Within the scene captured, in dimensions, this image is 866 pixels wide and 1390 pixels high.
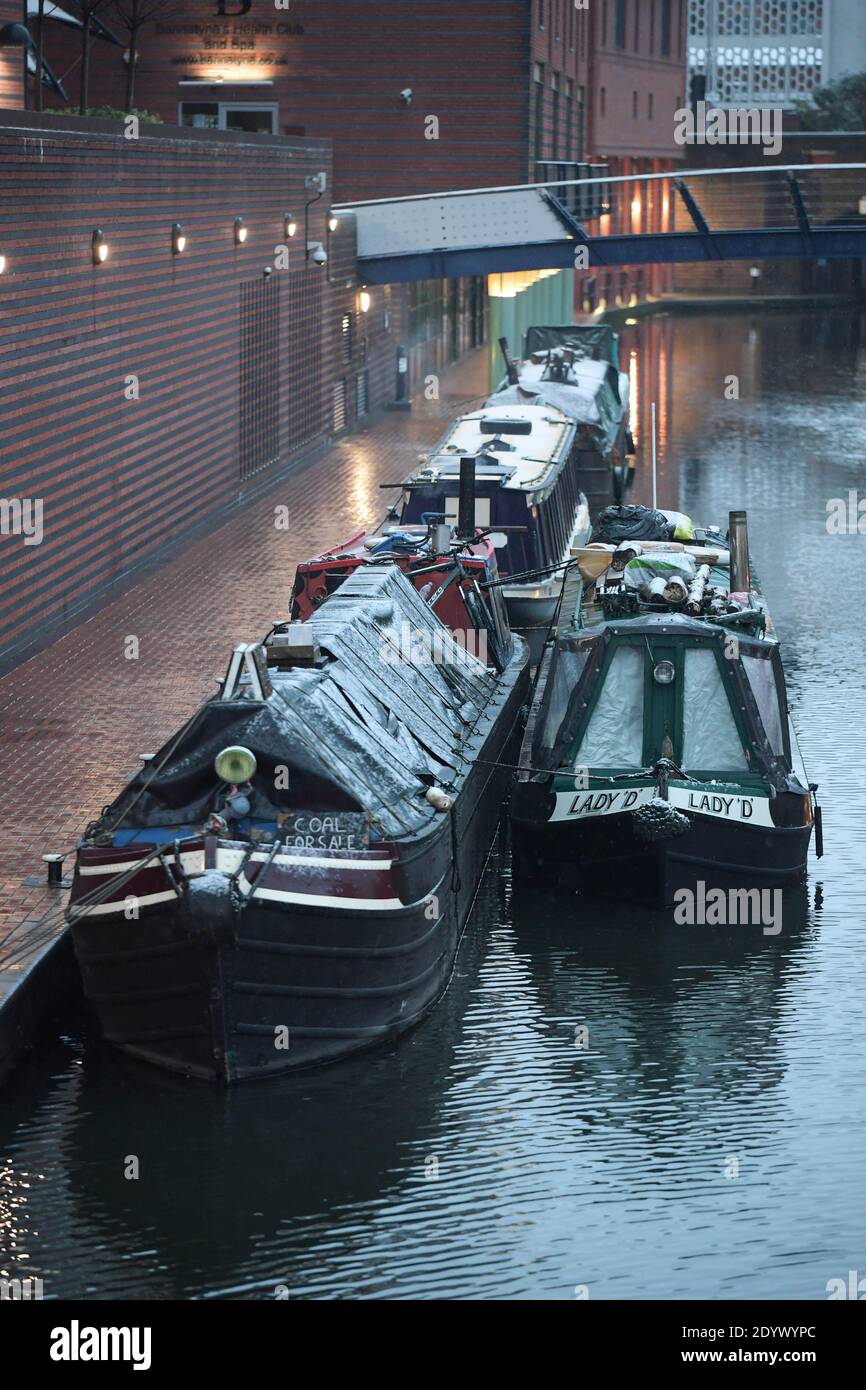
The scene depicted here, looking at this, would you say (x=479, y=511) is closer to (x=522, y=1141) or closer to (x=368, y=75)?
(x=522, y=1141)

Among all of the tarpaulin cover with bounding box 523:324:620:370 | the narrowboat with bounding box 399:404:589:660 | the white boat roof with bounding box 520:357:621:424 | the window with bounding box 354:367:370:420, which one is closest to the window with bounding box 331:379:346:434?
the window with bounding box 354:367:370:420

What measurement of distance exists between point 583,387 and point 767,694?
18.1m

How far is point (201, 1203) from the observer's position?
11.2 meters

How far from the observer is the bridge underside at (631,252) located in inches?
1560

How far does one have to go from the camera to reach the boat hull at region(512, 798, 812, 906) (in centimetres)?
1496

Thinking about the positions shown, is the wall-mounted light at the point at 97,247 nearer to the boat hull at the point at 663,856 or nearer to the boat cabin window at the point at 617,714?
the boat cabin window at the point at 617,714

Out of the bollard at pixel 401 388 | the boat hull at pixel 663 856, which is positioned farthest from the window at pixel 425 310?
the boat hull at pixel 663 856

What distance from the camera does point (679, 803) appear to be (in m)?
14.8

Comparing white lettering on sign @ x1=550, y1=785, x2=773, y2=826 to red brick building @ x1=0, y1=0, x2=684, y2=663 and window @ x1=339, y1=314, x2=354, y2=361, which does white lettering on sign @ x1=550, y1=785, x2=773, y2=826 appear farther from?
window @ x1=339, y1=314, x2=354, y2=361

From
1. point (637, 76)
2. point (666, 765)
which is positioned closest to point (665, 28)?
point (637, 76)
